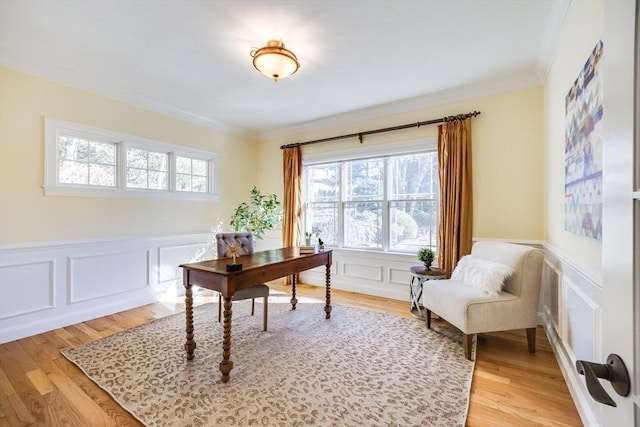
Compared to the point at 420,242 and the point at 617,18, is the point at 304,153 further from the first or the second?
the point at 617,18

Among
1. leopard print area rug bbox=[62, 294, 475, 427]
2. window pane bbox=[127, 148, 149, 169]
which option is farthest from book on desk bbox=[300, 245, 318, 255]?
window pane bbox=[127, 148, 149, 169]

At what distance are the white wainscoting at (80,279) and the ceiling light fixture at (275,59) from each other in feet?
9.15

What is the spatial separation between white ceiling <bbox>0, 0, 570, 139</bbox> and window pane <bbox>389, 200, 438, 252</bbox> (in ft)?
4.55

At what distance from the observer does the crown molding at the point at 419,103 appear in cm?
324

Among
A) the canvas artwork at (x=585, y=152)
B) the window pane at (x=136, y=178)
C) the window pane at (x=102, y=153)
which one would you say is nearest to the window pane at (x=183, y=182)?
the window pane at (x=136, y=178)

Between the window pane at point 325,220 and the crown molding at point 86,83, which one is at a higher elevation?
the crown molding at point 86,83

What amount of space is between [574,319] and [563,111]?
160cm

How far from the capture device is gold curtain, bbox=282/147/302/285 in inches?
191

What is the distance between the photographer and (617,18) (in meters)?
0.61

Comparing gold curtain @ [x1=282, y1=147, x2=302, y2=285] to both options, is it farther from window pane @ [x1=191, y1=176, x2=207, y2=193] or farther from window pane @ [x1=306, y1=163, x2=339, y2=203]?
window pane @ [x1=191, y1=176, x2=207, y2=193]

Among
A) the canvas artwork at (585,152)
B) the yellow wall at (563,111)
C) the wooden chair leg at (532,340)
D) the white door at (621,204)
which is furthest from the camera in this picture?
the wooden chair leg at (532,340)

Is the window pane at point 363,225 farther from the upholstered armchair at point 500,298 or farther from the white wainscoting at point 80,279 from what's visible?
the white wainscoting at point 80,279

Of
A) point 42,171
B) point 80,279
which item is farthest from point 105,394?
point 42,171

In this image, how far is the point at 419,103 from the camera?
12.5ft
